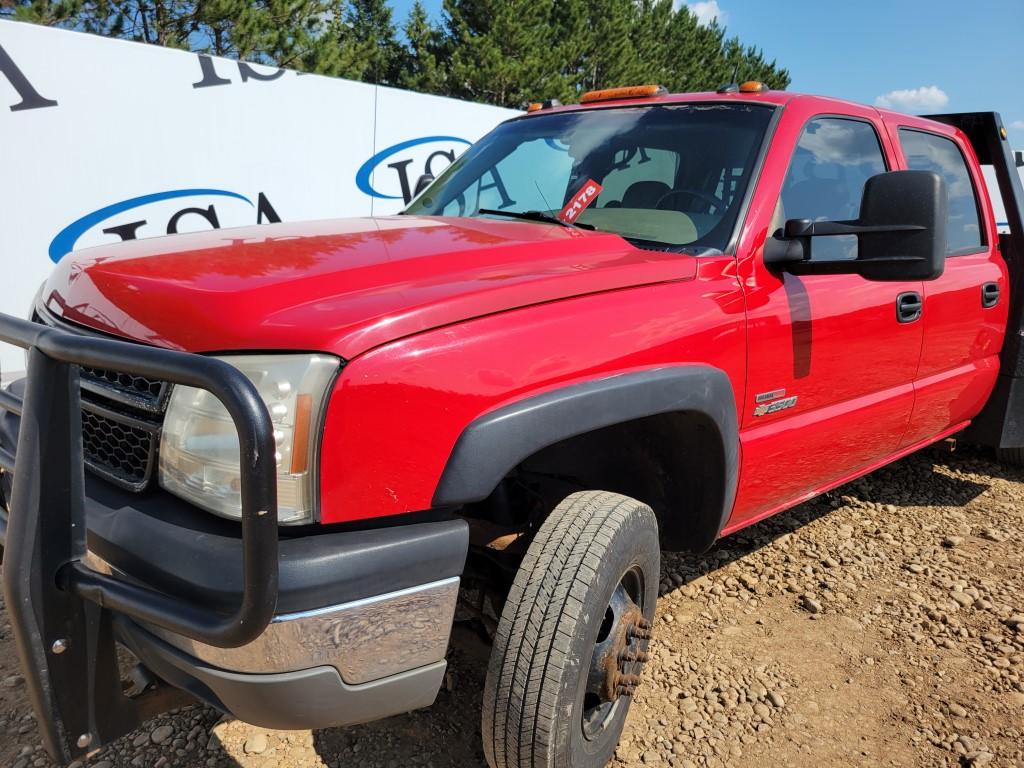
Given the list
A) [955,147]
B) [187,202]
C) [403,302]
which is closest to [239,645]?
[403,302]

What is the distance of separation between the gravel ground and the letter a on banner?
4321 mm

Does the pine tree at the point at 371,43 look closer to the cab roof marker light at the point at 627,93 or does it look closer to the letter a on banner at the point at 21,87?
the letter a on banner at the point at 21,87

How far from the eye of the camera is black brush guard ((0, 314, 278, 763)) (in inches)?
50.7

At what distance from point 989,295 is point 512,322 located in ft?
8.92

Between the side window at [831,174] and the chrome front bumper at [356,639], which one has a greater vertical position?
the side window at [831,174]

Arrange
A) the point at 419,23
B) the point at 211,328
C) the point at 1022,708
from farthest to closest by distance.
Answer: the point at 419,23
the point at 1022,708
the point at 211,328

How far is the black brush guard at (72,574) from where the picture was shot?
1288 mm

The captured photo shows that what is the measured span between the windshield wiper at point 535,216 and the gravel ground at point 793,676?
4.23 feet

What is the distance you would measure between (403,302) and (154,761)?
4.93 ft

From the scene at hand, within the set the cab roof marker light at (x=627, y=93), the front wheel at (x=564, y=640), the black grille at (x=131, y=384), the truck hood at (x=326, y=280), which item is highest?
the cab roof marker light at (x=627, y=93)

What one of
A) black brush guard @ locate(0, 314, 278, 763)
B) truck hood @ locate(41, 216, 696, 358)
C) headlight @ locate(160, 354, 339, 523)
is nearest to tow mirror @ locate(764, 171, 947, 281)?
truck hood @ locate(41, 216, 696, 358)

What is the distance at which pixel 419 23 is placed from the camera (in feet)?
A: 90.2

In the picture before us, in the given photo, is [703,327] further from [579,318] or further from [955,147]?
[955,147]

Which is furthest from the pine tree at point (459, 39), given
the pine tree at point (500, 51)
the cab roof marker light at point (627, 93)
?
the cab roof marker light at point (627, 93)
